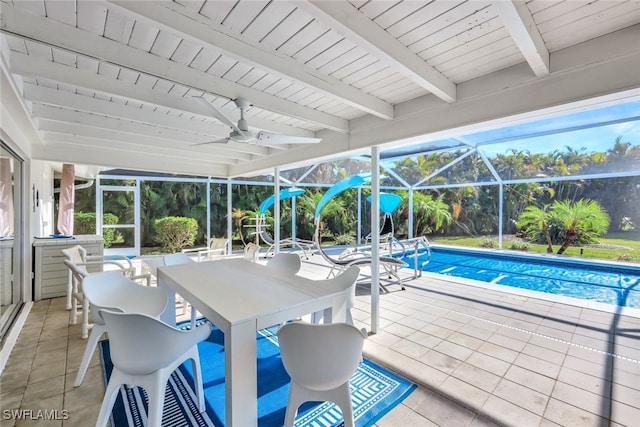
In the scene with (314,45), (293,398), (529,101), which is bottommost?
(293,398)

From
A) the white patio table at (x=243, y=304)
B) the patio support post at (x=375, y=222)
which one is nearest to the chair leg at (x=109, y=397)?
the white patio table at (x=243, y=304)

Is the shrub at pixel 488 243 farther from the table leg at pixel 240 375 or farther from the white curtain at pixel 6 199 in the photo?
the white curtain at pixel 6 199

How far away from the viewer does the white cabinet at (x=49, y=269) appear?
4.39m

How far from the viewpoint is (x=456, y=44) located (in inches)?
77.2

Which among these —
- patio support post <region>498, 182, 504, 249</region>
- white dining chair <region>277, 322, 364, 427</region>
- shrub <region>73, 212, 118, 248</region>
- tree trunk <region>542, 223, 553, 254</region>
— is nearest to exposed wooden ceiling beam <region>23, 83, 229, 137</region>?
white dining chair <region>277, 322, 364, 427</region>

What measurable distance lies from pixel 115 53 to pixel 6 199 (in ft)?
9.85

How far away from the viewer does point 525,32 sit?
5.35ft

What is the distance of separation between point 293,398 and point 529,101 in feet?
8.90

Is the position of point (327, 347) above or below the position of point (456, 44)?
below

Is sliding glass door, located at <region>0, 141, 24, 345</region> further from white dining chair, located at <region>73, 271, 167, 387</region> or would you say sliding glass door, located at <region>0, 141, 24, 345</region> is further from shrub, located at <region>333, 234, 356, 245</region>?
shrub, located at <region>333, 234, 356, 245</region>

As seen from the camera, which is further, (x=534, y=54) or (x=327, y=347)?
(x=534, y=54)

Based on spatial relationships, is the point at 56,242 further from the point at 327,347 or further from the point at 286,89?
the point at 327,347

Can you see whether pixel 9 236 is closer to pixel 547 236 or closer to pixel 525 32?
pixel 525 32

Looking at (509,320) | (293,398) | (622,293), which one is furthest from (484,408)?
(622,293)
